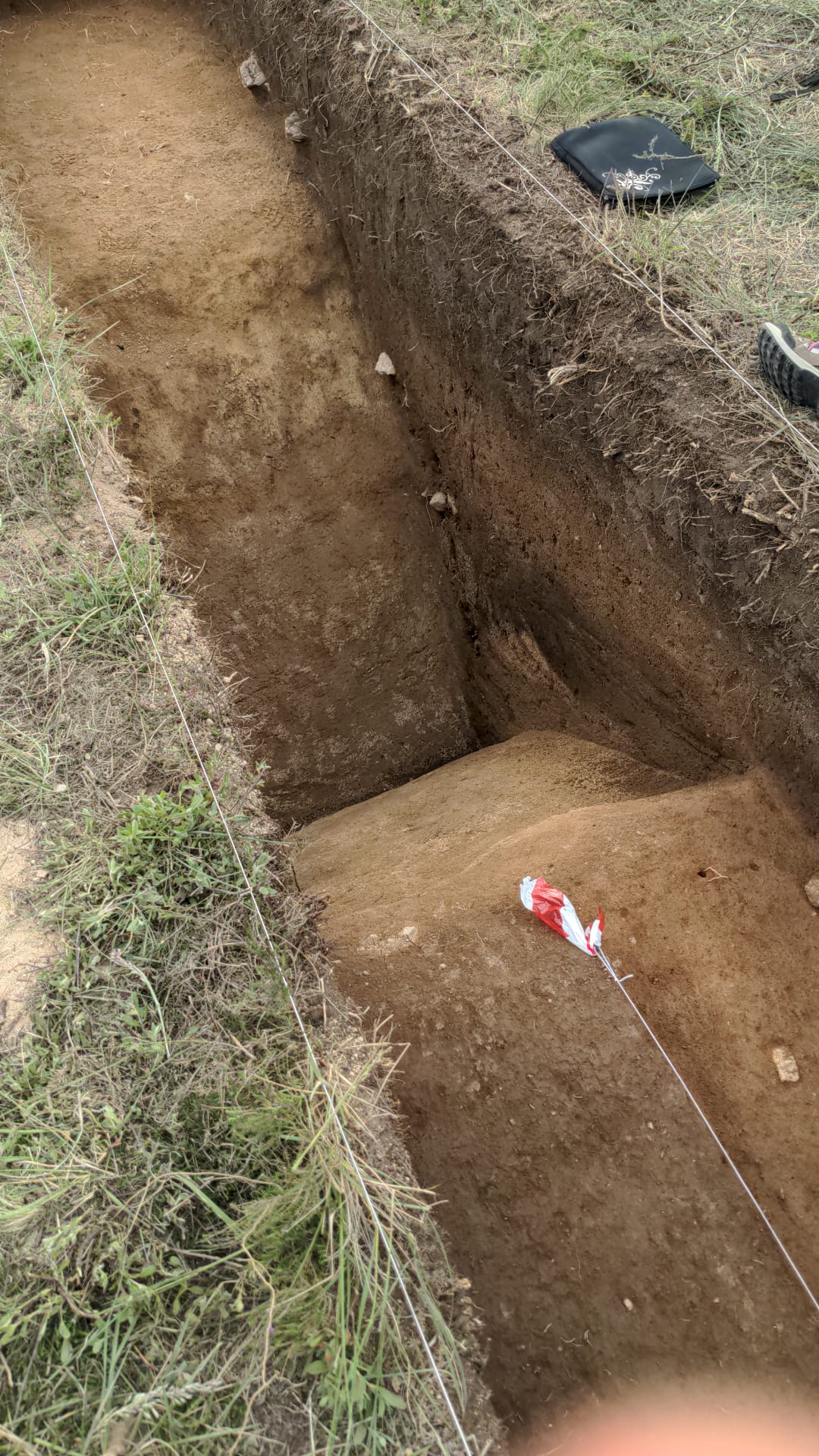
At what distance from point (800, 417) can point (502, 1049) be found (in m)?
1.97

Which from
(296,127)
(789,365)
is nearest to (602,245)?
(789,365)

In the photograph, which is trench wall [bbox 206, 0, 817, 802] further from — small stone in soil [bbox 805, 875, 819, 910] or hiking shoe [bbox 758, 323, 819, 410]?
small stone in soil [bbox 805, 875, 819, 910]

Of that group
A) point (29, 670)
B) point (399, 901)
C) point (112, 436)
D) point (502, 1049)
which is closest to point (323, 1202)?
point (502, 1049)

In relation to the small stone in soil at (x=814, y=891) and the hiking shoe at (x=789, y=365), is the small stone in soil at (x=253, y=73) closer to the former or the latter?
the hiking shoe at (x=789, y=365)

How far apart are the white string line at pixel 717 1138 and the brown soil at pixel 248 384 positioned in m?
2.18

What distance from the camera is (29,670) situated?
2.45m

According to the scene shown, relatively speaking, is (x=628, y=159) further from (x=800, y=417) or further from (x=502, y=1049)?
(x=502, y=1049)

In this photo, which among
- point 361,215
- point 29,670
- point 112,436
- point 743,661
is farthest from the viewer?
point 361,215

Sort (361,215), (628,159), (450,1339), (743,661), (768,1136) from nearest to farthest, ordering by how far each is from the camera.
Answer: (450,1339) < (768,1136) < (743,661) < (628,159) < (361,215)

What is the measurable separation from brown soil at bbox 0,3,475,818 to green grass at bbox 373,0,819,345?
1.00 m

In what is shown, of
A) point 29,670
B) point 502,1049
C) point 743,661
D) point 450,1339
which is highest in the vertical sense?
point 29,670

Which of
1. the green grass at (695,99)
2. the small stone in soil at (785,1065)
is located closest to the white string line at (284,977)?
the small stone in soil at (785,1065)

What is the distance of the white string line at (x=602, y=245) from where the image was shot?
2.53 meters

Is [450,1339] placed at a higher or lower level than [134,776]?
lower
